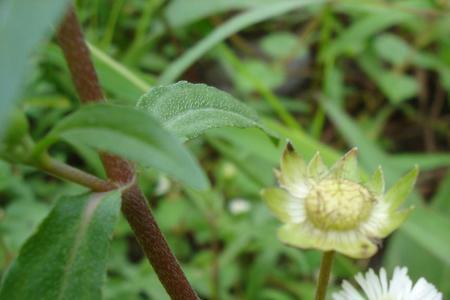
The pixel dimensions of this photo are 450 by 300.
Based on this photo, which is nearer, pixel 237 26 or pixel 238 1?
pixel 237 26

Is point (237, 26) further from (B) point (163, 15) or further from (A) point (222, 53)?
(B) point (163, 15)

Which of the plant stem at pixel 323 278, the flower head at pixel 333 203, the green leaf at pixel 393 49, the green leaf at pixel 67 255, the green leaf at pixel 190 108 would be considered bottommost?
the green leaf at pixel 67 255

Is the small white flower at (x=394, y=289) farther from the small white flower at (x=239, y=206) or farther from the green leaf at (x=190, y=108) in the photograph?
the small white flower at (x=239, y=206)

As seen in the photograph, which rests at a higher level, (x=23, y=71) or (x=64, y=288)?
(x=23, y=71)

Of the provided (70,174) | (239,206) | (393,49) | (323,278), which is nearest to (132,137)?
(70,174)

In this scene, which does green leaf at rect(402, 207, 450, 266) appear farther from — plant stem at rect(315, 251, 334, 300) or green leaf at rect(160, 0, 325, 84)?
plant stem at rect(315, 251, 334, 300)

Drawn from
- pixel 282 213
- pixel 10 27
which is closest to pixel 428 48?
pixel 282 213

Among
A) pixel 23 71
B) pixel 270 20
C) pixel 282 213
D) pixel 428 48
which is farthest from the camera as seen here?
pixel 270 20

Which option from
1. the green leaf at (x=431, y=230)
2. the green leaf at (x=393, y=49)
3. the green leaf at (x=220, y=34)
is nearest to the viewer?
the green leaf at (x=431, y=230)

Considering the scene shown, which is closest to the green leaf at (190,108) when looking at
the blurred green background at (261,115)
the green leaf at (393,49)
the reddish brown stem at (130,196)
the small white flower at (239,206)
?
the reddish brown stem at (130,196)
